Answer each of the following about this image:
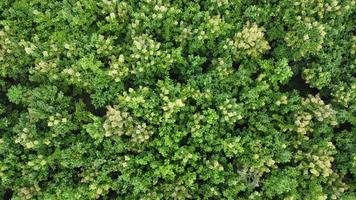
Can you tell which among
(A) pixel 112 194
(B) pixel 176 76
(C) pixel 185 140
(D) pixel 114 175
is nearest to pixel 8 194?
(A) pixel 112 194

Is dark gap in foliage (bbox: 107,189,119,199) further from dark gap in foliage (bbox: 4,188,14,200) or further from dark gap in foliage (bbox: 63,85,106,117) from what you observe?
dark gap in foliage (bbox: 4,188,14,200)

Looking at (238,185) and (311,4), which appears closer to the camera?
(238,185)

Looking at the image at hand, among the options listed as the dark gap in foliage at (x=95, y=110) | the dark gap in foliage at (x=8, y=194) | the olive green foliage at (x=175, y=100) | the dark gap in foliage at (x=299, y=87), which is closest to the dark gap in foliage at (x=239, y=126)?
the olive green foliage at (x=175, y=100)

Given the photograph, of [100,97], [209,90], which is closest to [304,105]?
[209,90]

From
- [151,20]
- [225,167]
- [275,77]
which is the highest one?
[151,20]

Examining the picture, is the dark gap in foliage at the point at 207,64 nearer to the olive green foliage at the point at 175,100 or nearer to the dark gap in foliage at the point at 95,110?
the olive green foliage at the point at 175,100

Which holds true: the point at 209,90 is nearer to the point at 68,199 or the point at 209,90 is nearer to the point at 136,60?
the point at 136,60
